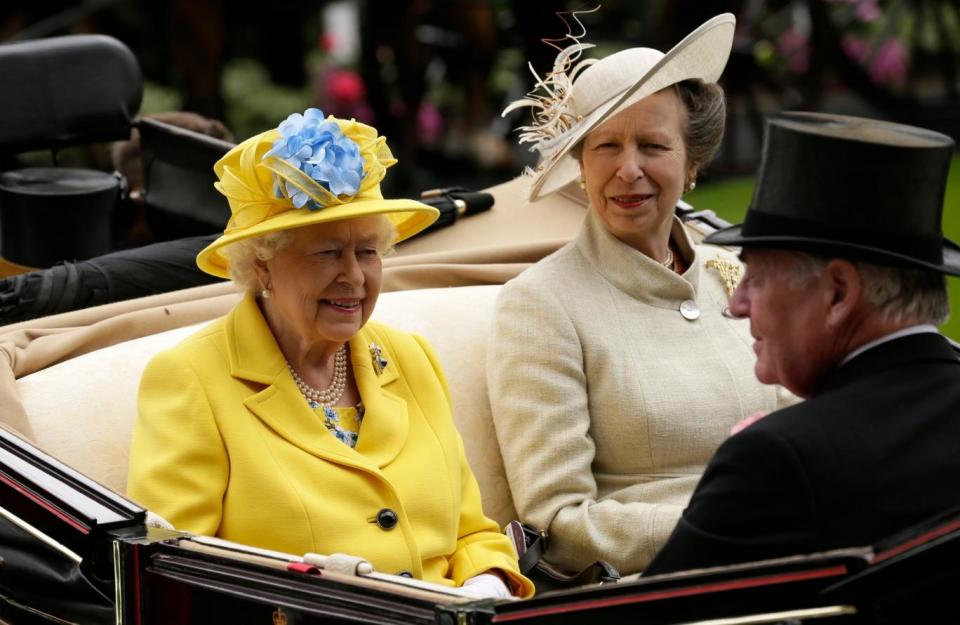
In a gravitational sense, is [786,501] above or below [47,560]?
above

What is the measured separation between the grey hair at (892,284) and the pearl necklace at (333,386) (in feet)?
3.17

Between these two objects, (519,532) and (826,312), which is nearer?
(826,312)

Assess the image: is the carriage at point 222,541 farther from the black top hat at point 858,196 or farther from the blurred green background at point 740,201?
the blurred green background at point 740,201

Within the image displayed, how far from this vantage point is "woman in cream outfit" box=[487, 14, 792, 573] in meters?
2.87

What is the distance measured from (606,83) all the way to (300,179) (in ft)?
2.69

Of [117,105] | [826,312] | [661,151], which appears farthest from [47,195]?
[826,312]

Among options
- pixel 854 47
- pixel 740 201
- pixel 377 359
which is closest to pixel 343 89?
pixel 740 201

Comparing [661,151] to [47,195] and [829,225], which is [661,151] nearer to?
[829,225]

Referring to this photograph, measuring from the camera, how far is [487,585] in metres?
2.56

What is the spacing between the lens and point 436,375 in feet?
9.13

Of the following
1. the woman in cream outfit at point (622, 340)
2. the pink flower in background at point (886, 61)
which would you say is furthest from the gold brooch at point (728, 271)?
the pink flower in background at point (886, 61)

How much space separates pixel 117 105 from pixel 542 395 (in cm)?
163

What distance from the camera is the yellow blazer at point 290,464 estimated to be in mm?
2414

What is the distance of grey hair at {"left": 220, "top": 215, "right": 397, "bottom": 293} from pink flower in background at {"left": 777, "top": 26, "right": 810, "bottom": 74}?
7634mm
